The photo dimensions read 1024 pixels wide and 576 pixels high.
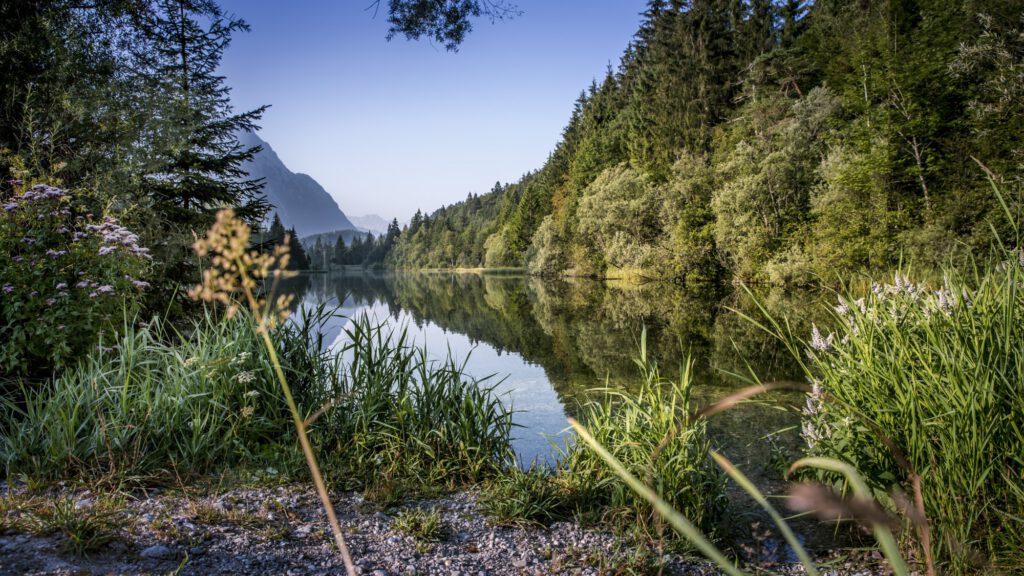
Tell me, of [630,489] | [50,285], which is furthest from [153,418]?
[630,489]

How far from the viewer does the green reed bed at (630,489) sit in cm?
367

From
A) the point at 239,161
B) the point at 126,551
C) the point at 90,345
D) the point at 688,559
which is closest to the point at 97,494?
the point at 126,551

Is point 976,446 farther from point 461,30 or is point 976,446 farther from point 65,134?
point 65,134

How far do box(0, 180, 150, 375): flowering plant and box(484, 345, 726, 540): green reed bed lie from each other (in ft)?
13.4

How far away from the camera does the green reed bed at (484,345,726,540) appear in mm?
3670

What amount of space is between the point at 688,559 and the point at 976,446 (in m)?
1.68

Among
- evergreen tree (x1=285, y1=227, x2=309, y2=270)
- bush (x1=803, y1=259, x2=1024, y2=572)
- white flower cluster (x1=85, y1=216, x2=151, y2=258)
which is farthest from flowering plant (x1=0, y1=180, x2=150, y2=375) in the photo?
bush (x1=803, y1=259, x2=1024, y2=572)

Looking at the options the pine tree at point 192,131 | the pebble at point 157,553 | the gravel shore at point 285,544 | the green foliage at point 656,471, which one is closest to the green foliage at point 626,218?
the pine tree at point 192,131

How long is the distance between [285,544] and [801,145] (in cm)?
2892

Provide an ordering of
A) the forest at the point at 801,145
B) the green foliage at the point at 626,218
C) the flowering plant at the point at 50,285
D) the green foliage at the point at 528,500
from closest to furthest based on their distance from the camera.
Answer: the green foliage at the point at 528,500 → the flowering plant at the point at 50,285 → the forest at the point at 801,145 → the green foliage at the point at 626,218

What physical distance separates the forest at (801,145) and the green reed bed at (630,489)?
1880mm

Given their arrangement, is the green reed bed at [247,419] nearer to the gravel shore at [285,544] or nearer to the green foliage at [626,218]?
the gravel shore at [285,544]

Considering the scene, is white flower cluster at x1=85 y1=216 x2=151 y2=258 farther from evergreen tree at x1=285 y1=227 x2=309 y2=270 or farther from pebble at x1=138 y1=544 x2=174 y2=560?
pebble at x1=138 y1=544 x2=174 y2=560

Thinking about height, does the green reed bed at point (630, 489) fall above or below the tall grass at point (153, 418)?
below
